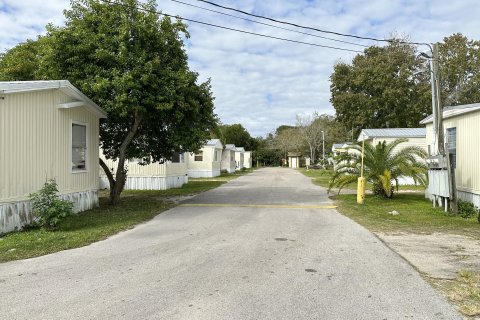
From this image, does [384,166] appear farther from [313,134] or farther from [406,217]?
[313,134]

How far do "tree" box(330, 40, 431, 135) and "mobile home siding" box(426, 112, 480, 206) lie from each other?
69.1 ft

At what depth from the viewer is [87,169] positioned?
1319 cm

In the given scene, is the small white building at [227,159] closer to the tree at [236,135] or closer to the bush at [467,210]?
the tree at [236,135]

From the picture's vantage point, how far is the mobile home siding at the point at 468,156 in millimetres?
12453

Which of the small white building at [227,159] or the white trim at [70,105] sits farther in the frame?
the small white building at [227,159]

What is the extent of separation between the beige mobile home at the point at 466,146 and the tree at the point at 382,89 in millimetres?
20389

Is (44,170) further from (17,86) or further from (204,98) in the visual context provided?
(204,98)

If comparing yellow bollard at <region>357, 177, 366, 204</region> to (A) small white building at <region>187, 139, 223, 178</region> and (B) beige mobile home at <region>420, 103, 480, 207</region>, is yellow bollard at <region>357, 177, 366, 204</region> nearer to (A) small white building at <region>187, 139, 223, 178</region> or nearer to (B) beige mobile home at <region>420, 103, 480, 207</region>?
(B) beige mobile home at <region>420, 103, 480, 207</region>

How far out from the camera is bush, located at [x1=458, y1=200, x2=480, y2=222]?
11758mm

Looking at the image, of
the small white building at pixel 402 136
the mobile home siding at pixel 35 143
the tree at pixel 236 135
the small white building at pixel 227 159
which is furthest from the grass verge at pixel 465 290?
the tree at pixel 236 135

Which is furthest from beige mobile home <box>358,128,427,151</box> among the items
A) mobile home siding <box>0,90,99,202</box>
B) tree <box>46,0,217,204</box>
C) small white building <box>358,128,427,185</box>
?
mobile home siding <box>0,90,99,202</box>

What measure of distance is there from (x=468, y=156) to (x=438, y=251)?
698 centimetres

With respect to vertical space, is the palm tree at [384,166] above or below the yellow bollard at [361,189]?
above

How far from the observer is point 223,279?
5.62 metres
